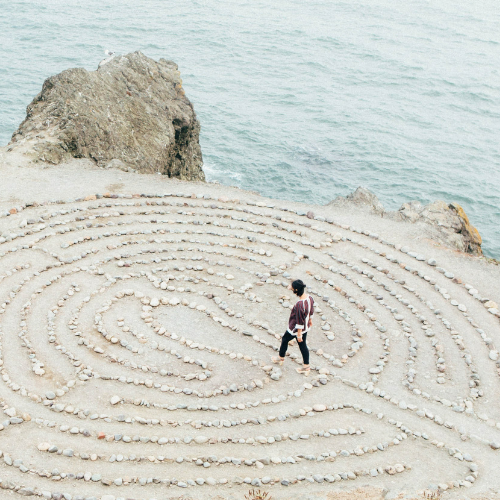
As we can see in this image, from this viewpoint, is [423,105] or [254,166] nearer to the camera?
[254,166]

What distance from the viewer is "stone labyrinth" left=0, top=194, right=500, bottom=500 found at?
11156 mm

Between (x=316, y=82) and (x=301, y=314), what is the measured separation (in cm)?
4855

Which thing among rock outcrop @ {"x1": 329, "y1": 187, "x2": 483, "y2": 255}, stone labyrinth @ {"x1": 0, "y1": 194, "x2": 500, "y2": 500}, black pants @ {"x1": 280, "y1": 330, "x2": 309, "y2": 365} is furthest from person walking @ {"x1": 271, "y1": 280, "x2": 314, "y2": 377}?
rock outcrop @ {"x1": 329, "y1": 187, "x2": 483, "y2": 255}

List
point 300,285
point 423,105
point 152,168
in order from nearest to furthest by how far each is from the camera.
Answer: point 300,285 → point 152,168 → point 423,105

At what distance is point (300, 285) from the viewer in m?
12.4

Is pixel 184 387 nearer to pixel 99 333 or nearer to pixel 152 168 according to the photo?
pixel 99 333

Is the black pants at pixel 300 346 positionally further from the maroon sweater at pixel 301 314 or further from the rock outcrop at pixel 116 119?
the rock outcrop at pixel 116 119

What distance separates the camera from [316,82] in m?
57.1

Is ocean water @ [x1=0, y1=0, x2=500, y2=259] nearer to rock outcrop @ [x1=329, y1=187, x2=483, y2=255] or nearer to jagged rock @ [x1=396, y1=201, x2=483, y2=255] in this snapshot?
jagged rock @ [x1=396, y1=201, x2=483, y2=255]

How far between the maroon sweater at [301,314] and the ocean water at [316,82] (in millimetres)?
24810

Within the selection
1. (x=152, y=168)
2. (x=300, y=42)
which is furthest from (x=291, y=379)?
(x=300, y=42)

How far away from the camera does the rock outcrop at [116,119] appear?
78.5 feet

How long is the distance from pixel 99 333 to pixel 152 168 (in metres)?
12.8

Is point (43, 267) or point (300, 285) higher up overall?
point (300, 285)
